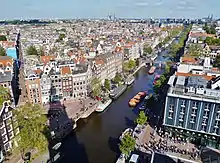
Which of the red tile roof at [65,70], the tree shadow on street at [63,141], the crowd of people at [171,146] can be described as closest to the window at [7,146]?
the tree shadow on street at [63,141]

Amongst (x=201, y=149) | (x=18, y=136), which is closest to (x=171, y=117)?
(x=201, y=149)

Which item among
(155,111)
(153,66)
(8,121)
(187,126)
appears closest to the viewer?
(8,121)

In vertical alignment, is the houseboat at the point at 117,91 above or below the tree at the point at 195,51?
below

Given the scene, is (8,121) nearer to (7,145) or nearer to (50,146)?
(7,145)

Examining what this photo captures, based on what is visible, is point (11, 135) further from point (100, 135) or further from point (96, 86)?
point (96, 86)

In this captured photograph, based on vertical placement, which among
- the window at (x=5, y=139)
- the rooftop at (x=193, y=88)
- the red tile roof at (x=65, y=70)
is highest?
the rooftop at (x=193, y=88)

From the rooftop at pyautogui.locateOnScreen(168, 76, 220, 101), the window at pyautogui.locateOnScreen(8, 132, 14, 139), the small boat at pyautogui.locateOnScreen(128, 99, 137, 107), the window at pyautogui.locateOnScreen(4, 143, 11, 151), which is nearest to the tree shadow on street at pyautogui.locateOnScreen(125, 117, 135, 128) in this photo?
the small boat at pyautogui.locateOnScreen(128, 99, 137, 107)

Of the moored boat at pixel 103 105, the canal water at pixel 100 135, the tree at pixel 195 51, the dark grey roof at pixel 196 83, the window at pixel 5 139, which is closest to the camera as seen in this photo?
the window at pixel 5 139

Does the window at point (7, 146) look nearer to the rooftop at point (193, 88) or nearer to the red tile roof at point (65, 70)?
the red tile roof at point (65, 70)
